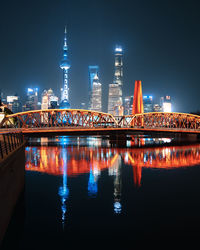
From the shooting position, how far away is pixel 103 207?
75.9ft

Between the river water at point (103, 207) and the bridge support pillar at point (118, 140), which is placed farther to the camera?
the bridge support pillar at point (118, 140)

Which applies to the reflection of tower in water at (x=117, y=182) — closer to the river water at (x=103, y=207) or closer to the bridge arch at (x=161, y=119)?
the river water at (x=103, y=207)

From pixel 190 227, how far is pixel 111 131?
74565 mm

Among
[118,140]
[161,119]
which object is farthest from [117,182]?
[161,119]

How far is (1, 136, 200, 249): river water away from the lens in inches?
696

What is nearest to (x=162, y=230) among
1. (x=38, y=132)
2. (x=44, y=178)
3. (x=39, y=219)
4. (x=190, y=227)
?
(x=190, y=227)

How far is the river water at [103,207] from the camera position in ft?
58.0

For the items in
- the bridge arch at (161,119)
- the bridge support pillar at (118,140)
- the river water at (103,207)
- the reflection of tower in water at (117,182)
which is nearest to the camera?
the river water at (103,207)

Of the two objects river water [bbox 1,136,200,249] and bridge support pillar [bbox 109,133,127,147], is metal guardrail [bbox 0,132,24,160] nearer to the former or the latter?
river water [bbox 1,136,200,249]

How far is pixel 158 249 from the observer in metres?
15.8

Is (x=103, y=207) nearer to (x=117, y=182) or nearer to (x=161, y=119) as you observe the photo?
(x=117, y=182)

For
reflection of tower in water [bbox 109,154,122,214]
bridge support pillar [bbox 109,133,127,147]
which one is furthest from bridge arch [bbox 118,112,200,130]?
reflection of tower in water [bbox 109,154,122,214]

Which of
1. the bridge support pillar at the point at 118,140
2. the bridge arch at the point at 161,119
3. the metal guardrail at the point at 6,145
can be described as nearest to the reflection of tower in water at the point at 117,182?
the metal guardrail at the point at 6,145

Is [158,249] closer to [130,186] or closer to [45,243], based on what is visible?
[45,243]
